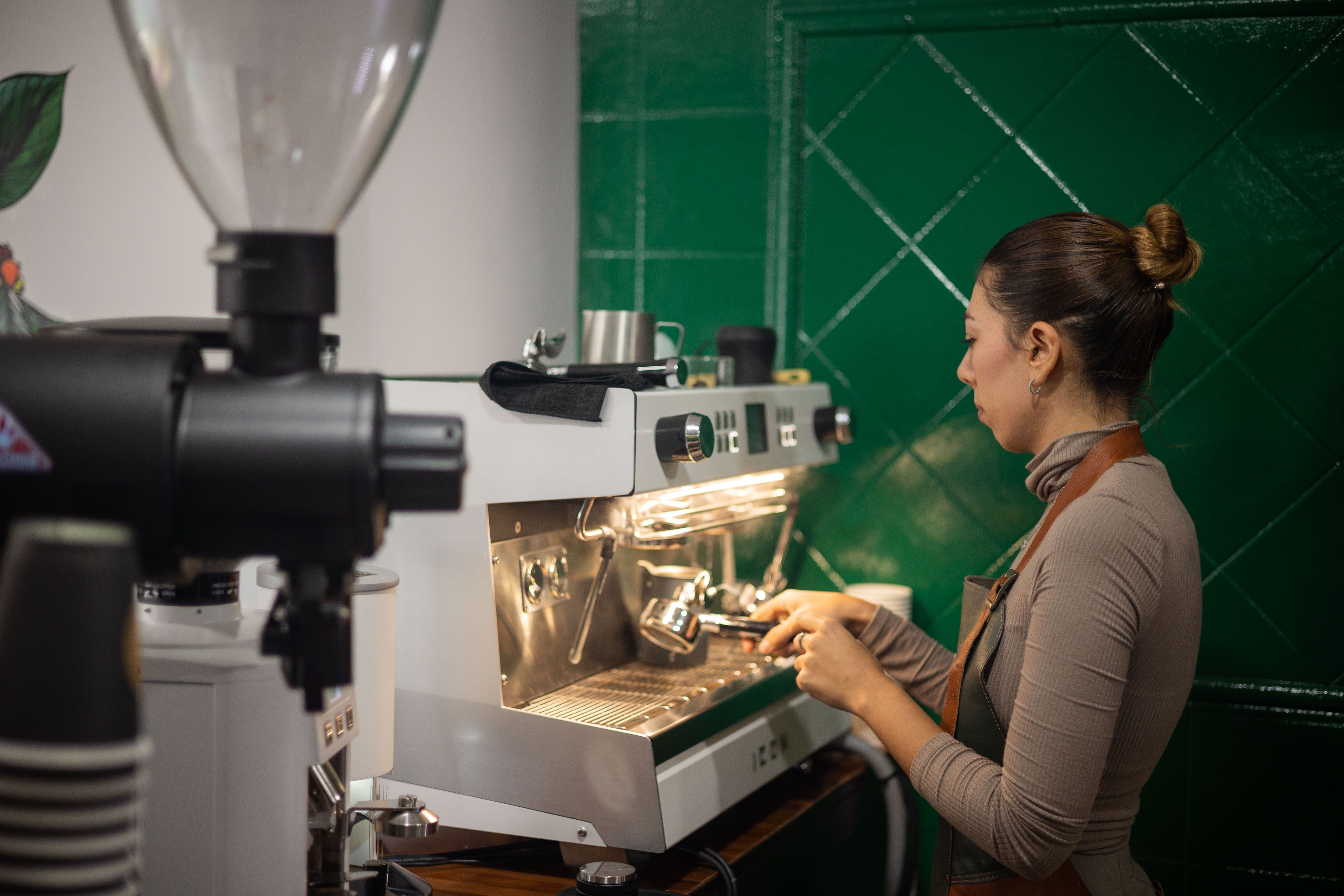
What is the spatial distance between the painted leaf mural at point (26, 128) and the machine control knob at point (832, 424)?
1177 millimetres

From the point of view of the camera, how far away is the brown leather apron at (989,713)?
1149 mm

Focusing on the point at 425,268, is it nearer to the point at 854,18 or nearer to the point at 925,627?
the point at 854,18

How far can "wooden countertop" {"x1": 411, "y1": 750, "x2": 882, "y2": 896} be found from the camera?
1242mm

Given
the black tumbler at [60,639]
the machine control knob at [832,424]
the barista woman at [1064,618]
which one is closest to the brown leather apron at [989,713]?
the barista woman at [1064,618]

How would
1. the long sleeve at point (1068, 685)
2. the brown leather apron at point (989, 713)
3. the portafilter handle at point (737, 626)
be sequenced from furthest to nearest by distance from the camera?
1. the portafilter handle at point (737, 626)
2. the brown leather apron at point (989, 713)
3. the long sleeve at point (1068, 685)

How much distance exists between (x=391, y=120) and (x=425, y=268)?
1.28m

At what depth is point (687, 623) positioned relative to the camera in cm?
153

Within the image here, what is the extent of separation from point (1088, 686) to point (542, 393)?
0.63m

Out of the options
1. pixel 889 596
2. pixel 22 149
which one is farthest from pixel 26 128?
pixel 889 596

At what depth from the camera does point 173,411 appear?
19.8 inches

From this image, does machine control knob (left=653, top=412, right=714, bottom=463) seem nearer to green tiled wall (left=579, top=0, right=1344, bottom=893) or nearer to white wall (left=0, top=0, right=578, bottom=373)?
white wall (left=0, top=0, right=578, bottom=373)

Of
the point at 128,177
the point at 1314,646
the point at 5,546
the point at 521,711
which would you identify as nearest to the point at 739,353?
the point at 521,711

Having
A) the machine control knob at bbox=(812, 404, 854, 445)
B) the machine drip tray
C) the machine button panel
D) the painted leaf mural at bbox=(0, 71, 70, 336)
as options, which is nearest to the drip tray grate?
the machine drip tray

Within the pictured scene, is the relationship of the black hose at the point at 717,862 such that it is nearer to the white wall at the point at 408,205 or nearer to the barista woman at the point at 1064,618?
the barista woman at the point at 1064,618
